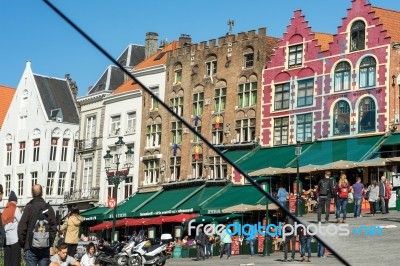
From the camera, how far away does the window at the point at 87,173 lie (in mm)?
67562

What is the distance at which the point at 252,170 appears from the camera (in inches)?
1961

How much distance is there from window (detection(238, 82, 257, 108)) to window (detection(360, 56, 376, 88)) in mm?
7868

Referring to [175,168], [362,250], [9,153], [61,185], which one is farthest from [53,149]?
[362,250]

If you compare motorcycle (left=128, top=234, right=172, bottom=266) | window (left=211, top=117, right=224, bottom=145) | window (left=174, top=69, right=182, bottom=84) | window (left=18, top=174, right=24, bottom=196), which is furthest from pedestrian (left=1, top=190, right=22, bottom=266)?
window (left=18, top=174, right=24, bottom=196)

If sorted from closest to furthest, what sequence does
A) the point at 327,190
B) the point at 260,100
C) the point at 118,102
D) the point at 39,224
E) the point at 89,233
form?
1. the point at 39,224
2. the point at 327,190
3. the point at 260,100
4. the point at 89,233
5. the point at 118,102

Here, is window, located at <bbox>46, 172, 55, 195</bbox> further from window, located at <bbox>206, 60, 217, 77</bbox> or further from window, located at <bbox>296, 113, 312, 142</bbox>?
window, located at <bbox>296, 113, 312, 142</bbox>

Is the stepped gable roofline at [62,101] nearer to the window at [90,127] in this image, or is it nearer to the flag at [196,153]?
the window at [90,127]

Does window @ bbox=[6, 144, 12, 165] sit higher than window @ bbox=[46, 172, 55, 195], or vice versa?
window @ bbox=[6, 144, 12, 165]

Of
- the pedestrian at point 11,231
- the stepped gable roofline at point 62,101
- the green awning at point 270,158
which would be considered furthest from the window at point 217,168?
the pedestrian at point 11,231

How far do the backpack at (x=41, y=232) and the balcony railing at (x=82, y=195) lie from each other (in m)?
51.2

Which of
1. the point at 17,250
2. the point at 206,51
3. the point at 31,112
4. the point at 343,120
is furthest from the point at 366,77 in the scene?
the point at 17,250

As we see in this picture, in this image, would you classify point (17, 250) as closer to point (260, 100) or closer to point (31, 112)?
point (260, 100)

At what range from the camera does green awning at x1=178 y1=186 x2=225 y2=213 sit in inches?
2064

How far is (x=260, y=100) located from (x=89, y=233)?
12.6m
